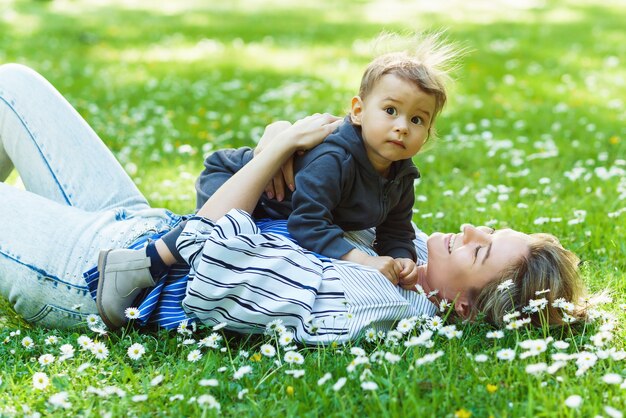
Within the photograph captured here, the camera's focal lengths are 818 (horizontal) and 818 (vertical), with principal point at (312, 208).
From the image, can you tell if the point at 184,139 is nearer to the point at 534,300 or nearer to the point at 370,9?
the point at 534,300

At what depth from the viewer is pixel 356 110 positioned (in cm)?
349

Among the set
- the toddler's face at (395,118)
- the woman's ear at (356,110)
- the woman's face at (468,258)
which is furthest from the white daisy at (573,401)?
the woman's ear at (356,110)

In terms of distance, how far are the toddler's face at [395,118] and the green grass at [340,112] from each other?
0.80 metres

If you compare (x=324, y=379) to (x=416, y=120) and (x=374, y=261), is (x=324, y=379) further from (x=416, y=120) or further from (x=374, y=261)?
(x=416, y=120)

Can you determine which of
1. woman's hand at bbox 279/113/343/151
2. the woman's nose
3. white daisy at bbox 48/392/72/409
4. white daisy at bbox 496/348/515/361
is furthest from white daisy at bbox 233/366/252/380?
the woman's nose

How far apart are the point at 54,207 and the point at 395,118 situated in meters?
1.58

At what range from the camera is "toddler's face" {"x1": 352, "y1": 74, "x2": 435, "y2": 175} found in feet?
10.8

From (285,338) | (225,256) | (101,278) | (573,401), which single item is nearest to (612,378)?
(573,401)

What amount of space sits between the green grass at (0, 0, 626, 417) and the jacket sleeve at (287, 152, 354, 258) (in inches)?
16.9

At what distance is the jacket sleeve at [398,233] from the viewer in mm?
3826

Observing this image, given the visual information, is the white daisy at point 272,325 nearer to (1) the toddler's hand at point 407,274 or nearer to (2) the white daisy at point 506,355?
(1) the toddler's hand at point 407,274

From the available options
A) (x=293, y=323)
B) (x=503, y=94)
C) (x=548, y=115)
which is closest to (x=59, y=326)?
(x=293, y=323)

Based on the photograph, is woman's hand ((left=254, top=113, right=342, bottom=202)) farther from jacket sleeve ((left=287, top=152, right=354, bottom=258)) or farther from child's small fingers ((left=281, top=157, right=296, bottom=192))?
jacket sleeve ((left=287, top=152, right=354, bottom=258))

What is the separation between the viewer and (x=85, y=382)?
9.96ft
